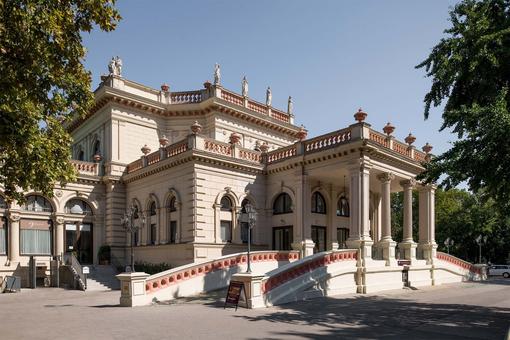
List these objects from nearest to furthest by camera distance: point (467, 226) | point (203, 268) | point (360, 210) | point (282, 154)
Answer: point (203, 268)
point (360, 210)
point (282, 154)
point (467, 226)

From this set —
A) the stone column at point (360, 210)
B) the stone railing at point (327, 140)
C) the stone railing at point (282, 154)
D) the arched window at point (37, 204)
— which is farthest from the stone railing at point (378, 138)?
the arched window at point (37, 204)

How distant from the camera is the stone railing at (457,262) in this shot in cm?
2852

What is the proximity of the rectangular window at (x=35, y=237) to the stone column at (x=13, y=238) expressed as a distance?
532mm

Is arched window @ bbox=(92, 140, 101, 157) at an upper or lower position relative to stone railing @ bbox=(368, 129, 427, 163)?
upper

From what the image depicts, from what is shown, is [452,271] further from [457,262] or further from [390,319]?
[390,319]

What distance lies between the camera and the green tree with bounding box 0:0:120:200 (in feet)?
32.9

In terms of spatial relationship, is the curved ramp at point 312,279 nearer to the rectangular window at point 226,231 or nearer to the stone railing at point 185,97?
the rectangular window at point 226,231

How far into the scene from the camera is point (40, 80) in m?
11.6

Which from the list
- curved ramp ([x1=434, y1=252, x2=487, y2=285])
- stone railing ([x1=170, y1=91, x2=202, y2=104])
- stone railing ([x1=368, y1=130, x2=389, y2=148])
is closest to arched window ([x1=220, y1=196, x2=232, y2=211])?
stone railing ([x1=368, y1=130, x2=389, y2=148])

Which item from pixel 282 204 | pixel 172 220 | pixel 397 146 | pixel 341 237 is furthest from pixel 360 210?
pixel 172 220

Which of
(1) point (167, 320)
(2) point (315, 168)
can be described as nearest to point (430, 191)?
(2) point (315, 168)

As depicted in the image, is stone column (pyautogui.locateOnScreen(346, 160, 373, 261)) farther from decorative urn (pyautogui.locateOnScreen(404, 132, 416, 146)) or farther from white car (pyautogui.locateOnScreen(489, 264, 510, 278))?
white car (pyautogui.locateOnScreen(489, 264, 510, 278))

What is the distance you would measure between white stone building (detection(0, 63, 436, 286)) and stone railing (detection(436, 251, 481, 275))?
197cm

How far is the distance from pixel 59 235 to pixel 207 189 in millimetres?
10657
